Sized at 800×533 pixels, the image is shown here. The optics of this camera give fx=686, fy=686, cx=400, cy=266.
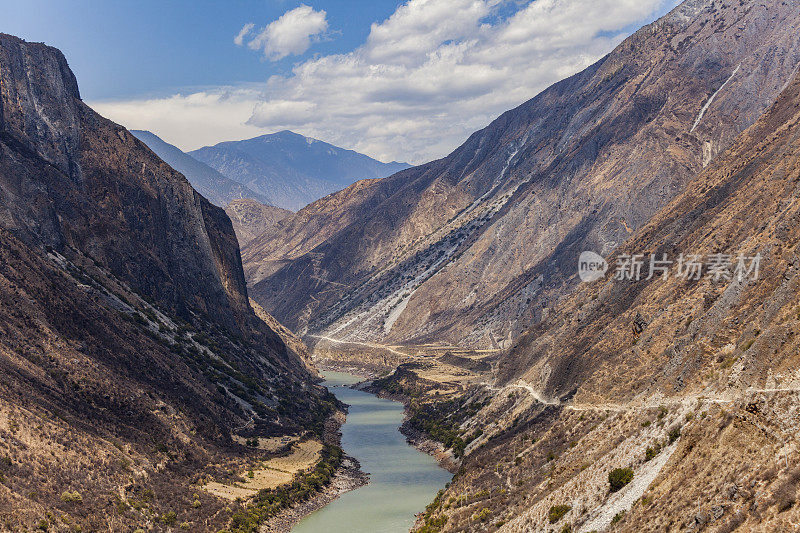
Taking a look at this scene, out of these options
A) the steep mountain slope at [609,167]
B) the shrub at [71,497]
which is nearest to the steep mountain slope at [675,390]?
the shrub at [71,497]

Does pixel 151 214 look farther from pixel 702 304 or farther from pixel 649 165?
pixel 649 165

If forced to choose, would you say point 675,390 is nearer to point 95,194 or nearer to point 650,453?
point 650,453

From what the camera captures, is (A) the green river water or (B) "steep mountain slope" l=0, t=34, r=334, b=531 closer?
(B) "steep mountain slope" l=0, t=34, r=334, b=531

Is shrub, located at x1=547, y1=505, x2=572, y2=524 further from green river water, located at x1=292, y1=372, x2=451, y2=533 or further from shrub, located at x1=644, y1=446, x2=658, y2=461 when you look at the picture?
green river water, located at x1=292, y1=372, x2=451, y2=533

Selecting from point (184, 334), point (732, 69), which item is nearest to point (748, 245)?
point (184, 334)

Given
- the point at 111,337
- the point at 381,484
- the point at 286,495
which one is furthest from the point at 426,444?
the point at 111,337

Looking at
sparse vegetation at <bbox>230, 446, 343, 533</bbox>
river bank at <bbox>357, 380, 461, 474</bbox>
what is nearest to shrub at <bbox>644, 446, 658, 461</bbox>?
sparse vegetation at <bbox>230, 446, 343, 533</bbox>

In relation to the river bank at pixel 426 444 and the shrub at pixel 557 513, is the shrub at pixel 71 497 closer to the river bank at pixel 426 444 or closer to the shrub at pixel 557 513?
the shrub at pixel 557 513
